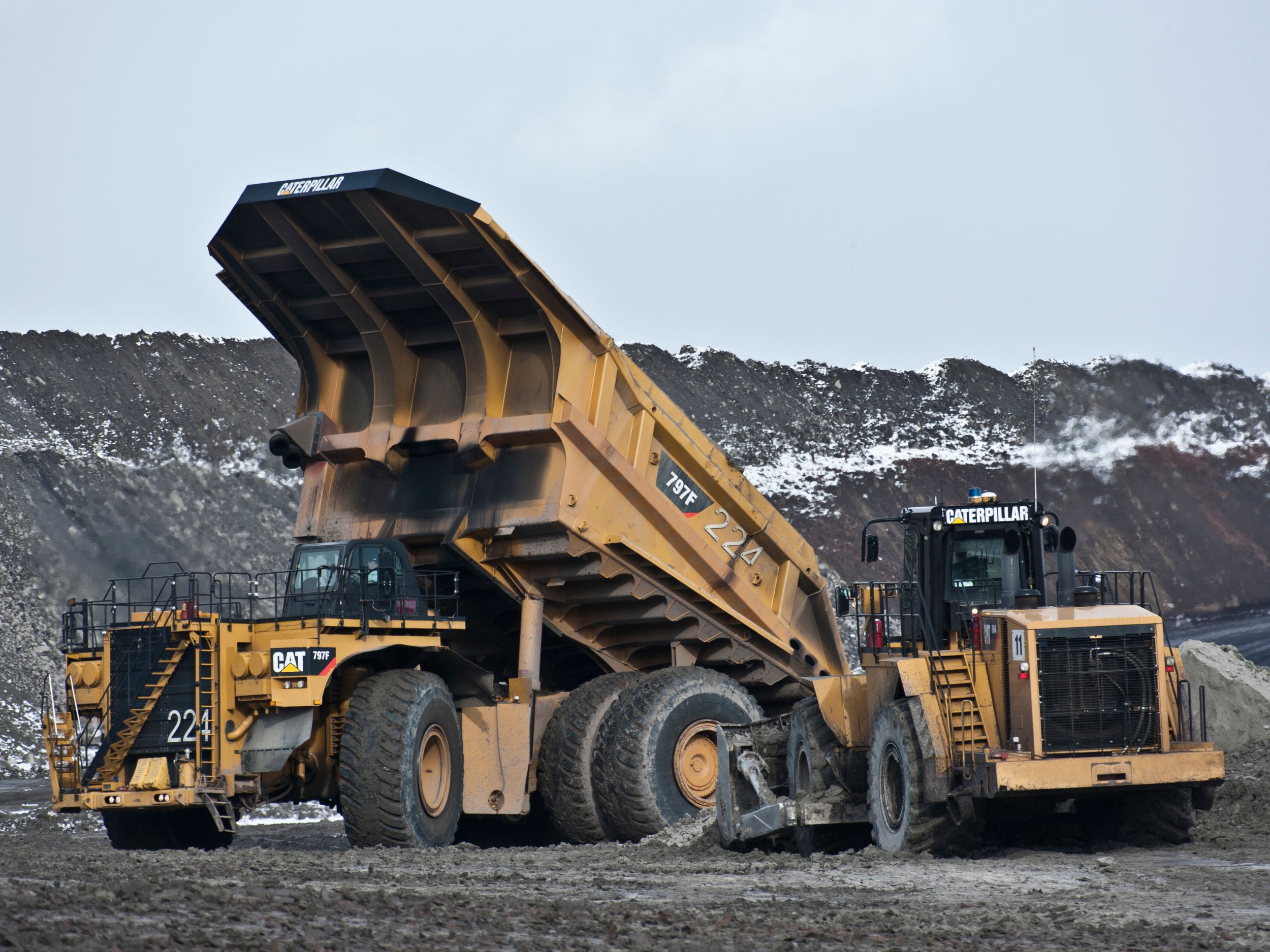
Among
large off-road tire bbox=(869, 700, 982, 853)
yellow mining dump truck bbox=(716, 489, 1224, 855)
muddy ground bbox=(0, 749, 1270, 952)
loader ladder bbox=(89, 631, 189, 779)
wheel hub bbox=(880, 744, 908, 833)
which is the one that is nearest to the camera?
muddy ground bbox=(0, 749, 1270, 952)

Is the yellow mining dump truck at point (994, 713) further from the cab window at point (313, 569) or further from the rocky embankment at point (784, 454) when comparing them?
the rocky embankment at point (784, 454)

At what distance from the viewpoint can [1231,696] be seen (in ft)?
56.2

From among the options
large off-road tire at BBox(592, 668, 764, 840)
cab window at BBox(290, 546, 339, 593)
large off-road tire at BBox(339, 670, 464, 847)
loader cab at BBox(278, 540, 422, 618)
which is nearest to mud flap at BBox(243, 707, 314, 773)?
large off-road tire at BBox(339, 670, 464, 847)

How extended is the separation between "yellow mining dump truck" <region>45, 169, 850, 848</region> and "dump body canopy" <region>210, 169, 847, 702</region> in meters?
0.02

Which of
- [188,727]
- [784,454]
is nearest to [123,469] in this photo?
[784,454]

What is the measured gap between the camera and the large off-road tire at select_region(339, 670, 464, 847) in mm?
11656

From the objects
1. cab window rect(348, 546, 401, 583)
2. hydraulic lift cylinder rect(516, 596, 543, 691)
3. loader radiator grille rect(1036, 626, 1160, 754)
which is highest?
cab window rect(348, 546, 401, 583)

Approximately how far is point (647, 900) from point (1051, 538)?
485cm

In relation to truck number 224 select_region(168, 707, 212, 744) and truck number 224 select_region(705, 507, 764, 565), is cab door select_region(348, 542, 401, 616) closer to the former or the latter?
truck number 224 select_region(168, 707, 212, 744)

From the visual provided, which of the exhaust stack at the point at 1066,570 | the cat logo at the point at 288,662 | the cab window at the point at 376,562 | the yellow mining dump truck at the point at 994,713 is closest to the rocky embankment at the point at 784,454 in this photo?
the cab window at the point at 376,562

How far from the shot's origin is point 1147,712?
33.5 ft

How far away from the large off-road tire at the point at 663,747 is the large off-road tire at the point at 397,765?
1520 mm

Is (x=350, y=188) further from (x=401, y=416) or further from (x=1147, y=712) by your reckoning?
(x=1147, y=712)

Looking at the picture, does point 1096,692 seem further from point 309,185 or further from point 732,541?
point 309,185
